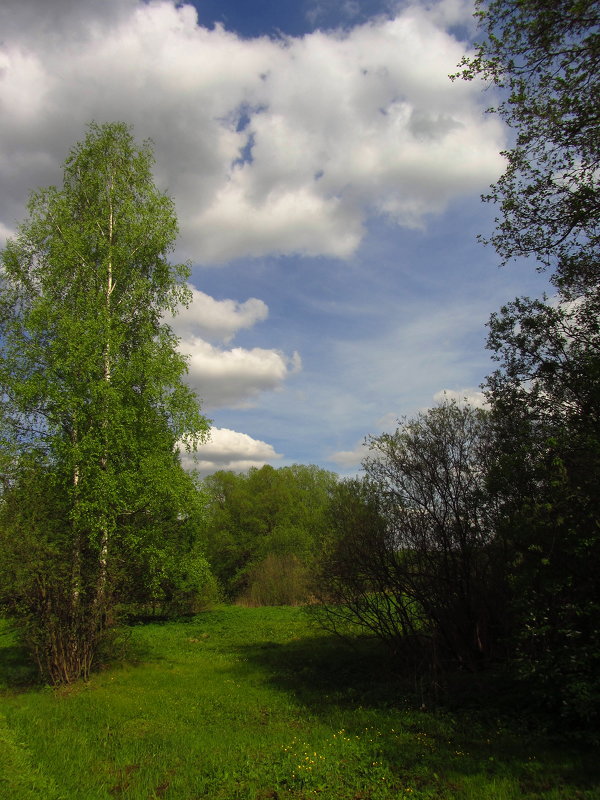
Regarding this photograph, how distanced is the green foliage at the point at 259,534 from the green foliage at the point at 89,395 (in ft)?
67.2

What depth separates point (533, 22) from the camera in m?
7.70

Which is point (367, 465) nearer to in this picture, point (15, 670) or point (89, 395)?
point (89, 395)

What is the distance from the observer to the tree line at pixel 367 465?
24.1 ft

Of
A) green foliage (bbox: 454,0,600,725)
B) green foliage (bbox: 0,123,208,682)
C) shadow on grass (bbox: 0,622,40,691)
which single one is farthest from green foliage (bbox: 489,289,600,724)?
shadow on grass (bbox: 0,622,40,691)

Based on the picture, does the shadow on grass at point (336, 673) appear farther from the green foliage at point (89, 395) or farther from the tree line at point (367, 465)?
the green foliage at point (89, 395)

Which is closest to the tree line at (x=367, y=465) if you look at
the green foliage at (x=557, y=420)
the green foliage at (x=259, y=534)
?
the green foliage at (x=557, y=420)

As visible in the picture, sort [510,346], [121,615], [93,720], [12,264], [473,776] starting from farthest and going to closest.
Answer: [12,264], [121,615], [510,346], [93,720], [473,776]

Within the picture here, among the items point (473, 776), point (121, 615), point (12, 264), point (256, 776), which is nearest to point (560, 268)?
point (473, 776)

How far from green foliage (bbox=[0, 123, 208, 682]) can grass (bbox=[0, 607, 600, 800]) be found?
95.7 inches

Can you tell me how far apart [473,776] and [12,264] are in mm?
16221

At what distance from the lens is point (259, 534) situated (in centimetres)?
4381

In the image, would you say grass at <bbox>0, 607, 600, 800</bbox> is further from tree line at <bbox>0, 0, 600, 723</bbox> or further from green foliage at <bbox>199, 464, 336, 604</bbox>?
green foliage at <bbox>199, 464, 336, 604</bbox>

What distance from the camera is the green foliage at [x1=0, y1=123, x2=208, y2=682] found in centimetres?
1201

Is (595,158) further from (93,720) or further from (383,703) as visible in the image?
(93,720)
